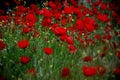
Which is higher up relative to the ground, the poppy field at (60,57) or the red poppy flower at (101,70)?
the red poppy flower at (101,70)

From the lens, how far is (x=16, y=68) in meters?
3.75

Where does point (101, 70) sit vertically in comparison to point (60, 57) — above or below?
above

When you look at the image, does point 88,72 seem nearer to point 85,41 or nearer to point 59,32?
point 59,32

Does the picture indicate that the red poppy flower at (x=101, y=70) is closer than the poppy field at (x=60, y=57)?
Yes

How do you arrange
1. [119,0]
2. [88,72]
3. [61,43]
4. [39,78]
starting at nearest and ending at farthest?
[88,72]
[39,78]
[61,43]
[119,0]

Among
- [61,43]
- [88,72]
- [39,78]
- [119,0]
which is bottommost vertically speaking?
[119,0]

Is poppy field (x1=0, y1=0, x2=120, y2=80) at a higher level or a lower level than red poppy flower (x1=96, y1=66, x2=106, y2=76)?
lower

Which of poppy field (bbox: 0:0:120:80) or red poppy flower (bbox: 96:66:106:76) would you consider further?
poppy field (bbox: 0:0:120:80)

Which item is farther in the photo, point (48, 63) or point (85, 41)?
point (85, 41)

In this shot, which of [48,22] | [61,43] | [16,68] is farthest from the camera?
[61,43]

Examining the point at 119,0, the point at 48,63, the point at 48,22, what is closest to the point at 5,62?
the point at 48,63

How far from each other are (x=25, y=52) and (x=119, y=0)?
3988mm

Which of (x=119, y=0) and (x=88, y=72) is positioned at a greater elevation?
(x=88, y=72)

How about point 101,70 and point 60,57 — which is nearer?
point 101,70
